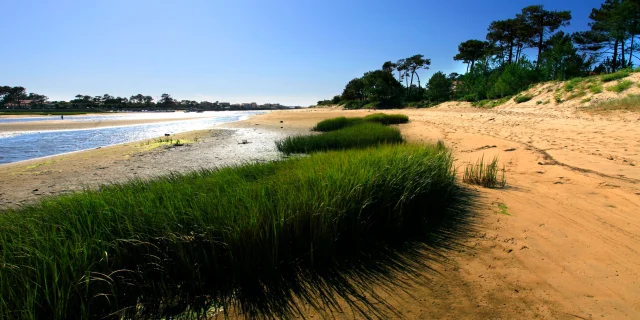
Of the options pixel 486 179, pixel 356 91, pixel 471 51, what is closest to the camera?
pixel 486 179

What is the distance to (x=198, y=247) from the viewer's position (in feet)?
6.80

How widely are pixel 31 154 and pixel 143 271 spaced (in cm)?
1400

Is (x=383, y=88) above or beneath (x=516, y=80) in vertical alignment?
above

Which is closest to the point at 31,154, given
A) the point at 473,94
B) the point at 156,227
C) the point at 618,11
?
the point at 156,227

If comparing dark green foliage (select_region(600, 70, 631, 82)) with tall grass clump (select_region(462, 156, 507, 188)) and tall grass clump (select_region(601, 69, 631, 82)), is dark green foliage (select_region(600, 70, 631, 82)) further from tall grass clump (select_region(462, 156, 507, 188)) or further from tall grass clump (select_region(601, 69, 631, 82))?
tall grass clump (select_region(462, 156, 507, 188))

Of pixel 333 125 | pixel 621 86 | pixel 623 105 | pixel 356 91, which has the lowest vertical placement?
pixel 333 125

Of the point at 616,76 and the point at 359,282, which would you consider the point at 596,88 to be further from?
the point at 359,282

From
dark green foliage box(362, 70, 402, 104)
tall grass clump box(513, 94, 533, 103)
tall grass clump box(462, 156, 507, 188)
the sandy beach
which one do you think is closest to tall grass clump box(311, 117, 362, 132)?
the sandy beach

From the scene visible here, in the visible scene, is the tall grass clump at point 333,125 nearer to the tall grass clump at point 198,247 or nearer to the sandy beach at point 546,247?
the sandy beach at point 546,247

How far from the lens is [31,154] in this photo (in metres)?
11.2

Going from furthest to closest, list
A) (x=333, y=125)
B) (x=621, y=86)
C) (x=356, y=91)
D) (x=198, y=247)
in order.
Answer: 1. (x=356, y=91)
2. (x=333, y=125)
3. (x=621, y=86)
4. (x=198, y=247)

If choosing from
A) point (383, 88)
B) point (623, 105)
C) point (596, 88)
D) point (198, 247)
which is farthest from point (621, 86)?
point (383, 88)

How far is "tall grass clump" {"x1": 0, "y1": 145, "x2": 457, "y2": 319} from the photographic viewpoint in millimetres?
1666

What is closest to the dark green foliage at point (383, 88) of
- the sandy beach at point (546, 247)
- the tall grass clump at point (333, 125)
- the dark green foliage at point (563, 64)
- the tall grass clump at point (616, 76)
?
the dark green foliage at point (563, 64)
